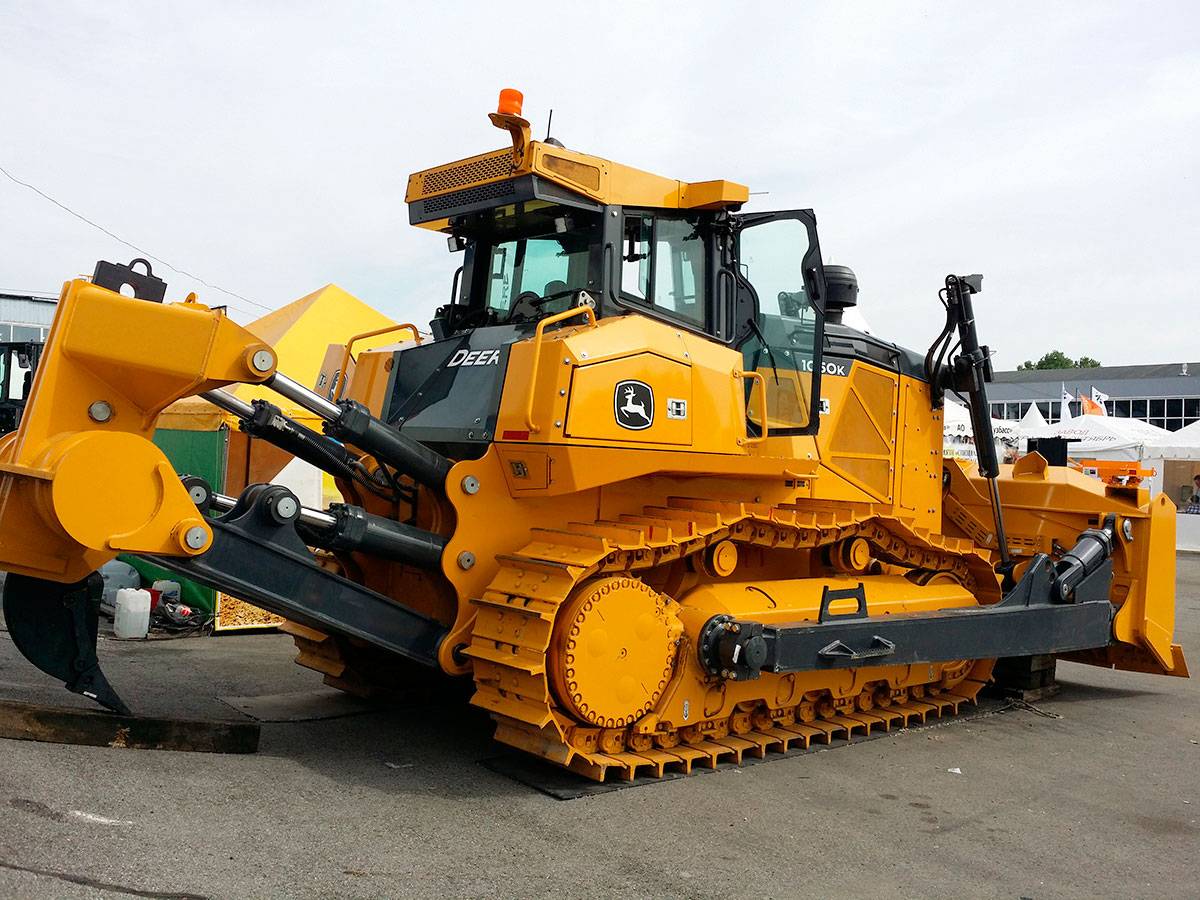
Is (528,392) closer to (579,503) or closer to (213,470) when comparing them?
(579,503)

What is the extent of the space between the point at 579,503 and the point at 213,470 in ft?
19.5

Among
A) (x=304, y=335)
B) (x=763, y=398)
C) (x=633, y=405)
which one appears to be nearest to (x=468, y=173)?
(x=633, y=405)

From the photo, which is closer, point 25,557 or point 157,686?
point 25,557

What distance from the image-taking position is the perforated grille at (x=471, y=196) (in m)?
6.23

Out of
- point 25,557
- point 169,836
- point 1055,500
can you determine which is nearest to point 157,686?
point 25,557

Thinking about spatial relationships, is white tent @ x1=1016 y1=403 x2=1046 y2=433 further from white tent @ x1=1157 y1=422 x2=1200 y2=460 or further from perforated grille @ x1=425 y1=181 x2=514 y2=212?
perforated grille @ x1=425 y1=181 x2=514 y2=212

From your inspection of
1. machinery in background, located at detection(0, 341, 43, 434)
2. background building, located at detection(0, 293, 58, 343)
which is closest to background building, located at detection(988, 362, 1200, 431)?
background building, located at detection(0, 293, 58, 343)

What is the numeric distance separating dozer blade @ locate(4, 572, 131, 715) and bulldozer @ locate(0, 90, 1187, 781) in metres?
0.01

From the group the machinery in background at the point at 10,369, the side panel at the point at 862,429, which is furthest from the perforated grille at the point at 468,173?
the machinery in background at the point at 10,369

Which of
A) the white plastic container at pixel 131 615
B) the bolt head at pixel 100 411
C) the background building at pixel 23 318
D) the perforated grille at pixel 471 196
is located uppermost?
the background building at pixel 23 318

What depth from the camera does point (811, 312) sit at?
6898 mm

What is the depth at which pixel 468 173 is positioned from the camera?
21.3 feet

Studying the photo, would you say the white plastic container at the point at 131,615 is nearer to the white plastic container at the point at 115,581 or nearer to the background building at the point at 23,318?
the white plastic container at the point at 115,581

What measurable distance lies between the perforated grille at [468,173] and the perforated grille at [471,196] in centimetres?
4
